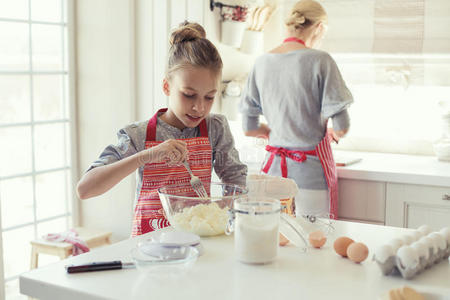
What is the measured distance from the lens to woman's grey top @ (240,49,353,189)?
2.42 metres

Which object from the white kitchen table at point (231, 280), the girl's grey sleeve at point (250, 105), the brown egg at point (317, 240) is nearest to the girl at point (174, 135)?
the white kitchen table at point (231, 280)

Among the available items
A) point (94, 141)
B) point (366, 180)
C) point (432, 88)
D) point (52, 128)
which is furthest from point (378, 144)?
point (52, 128)

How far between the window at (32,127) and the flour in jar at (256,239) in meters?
2.01

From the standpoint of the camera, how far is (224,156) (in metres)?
1.85

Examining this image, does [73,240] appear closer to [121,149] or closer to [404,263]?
[121,149]

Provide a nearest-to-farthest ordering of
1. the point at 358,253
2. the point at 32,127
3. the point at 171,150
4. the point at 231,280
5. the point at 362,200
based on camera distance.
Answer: the point at 231,280, the point at 358,253, the point at 171,150, the point at 362,200, the point at 32,127

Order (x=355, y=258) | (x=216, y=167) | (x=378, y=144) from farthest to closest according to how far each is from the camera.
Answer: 1. (x=378, y=144)
2. (x=216, y=167)
3. (x=355, y=258)

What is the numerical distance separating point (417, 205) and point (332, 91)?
0.67 meters

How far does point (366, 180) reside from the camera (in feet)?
8.73

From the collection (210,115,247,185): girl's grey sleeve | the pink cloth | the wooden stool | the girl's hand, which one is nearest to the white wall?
the wooden stool

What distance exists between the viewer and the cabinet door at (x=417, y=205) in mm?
2520

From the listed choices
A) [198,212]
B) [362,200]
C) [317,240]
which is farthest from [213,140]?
[362,200]

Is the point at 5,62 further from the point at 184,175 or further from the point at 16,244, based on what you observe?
the point at 184,175

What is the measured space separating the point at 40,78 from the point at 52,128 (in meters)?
0.29
